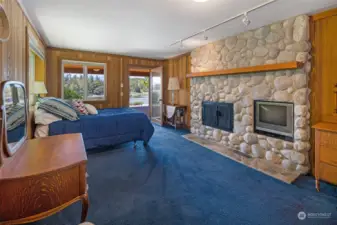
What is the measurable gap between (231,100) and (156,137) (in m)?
2.03

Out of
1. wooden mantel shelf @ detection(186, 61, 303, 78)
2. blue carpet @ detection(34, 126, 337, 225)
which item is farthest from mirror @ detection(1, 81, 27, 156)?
wooden mantel shelf @ detection(186, 61, 303, 78)

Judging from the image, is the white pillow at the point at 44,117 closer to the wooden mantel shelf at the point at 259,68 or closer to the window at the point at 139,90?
the wooden mantel shelf at the point at 259,68

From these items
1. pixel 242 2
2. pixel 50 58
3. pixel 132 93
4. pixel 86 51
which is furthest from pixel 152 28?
pixel 132 93

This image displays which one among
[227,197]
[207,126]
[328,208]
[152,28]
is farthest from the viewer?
[207,126]

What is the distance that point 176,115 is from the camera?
18.8 feet

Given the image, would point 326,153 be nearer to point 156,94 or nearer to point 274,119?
point 274,119

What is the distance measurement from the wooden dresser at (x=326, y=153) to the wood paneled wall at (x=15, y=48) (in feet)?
10.8

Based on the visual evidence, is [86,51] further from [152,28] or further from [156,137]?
[156,137]

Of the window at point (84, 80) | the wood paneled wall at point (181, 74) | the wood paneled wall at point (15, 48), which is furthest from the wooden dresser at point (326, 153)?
the window at point (84, 80)

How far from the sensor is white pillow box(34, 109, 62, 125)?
2.93 metres

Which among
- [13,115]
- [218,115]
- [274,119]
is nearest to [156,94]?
[218,115]

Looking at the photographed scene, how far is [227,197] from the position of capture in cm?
211

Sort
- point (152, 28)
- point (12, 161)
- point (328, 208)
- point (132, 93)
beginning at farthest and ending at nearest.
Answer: point (132, 93)
point (152, 28)
point (328, 208)
point (12, 161)

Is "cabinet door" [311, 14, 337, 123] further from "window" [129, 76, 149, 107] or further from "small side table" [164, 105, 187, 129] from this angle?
"window" [129, 76, 149, 107]
